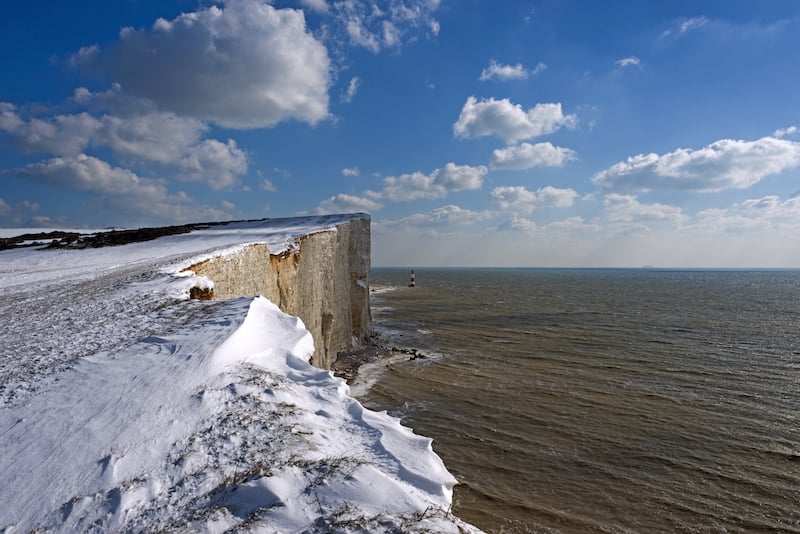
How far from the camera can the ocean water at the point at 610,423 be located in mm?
7211

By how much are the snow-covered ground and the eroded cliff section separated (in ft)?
9.19

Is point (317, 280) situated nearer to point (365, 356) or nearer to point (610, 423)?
point (365, 356)

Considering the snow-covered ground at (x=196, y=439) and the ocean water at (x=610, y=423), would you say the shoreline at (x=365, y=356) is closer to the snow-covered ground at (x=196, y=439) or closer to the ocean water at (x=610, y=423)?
the ocean water at (x=610, y=423)

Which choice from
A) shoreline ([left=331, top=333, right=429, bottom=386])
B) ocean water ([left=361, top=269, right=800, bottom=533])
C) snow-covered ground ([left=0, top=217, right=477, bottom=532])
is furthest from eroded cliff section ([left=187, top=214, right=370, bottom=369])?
snow-covered ground ([left=0, top=217, right=477, bottom=532])

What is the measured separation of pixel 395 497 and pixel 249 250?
324 inches

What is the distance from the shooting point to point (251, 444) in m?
3.10

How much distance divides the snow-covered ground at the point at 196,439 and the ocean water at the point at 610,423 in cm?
459

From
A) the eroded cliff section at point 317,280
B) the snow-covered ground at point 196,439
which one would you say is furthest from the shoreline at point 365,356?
the snow-covered ground at point 196,439

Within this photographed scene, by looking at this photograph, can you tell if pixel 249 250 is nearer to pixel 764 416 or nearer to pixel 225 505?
pixel 225 505

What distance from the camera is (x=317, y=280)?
15031 mm

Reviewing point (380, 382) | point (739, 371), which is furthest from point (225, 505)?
point (739, 371)

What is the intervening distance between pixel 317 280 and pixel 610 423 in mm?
9887

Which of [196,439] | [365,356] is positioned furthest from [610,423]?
[196,439]

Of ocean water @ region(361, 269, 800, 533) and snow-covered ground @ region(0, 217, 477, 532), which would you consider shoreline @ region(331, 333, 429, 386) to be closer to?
ocean water @ region(361, 269, 800, 533)
